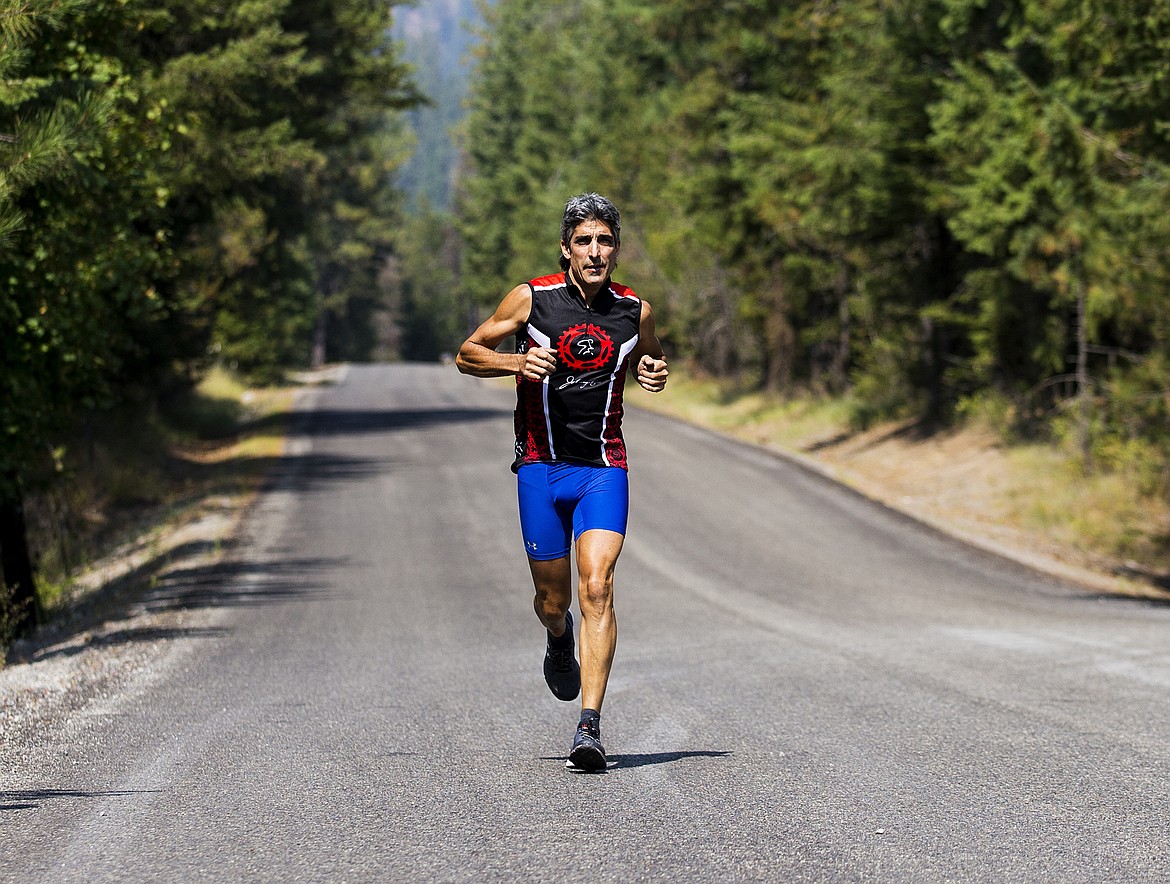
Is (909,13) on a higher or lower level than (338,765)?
higher

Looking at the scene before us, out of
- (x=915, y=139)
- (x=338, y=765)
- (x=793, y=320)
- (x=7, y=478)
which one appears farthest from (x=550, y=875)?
(x=793, y=320)

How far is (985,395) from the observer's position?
25406mm

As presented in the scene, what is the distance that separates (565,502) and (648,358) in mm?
700

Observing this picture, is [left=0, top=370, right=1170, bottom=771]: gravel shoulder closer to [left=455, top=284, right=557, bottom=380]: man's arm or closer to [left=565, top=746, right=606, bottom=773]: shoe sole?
[left=565, top=746, right=606, bottom=773]: shoe sole

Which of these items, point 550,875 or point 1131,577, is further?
point 1131,577

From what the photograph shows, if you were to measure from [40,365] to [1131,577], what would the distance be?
11.9 meters

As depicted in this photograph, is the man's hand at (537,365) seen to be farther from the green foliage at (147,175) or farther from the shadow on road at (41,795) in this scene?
the green foliage at (147,175)

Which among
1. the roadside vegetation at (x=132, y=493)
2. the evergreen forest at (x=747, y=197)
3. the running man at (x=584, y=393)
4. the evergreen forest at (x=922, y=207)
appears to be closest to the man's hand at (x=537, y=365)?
the running man at (x=584, y=393)

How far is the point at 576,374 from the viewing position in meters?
5.83

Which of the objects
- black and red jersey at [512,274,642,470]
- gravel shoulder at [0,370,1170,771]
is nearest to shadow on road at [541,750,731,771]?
black and red jersey at [512,274,642,470]

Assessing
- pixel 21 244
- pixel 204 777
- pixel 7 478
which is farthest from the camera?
pixel 7 478

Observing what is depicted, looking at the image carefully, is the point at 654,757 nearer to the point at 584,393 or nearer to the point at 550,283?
the point at 584,393

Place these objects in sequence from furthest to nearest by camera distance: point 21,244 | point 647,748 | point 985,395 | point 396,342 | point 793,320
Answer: point 396,342, point 793,320, point 985,395, point 21,244, point 647,748

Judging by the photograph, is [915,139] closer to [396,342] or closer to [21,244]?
[21,244]
